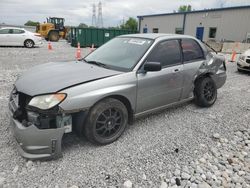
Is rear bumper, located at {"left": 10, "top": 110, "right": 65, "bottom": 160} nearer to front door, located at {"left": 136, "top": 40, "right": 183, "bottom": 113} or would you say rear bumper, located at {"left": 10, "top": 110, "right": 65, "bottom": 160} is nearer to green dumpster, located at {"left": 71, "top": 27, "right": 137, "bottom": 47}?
front door, located at {"left": 136, "top": 40, "right": 183, "bottom": 113}

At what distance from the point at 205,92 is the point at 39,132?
3.46m

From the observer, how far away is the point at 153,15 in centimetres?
3195

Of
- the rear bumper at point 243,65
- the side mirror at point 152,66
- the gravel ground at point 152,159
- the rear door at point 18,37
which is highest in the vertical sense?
the rear door at point 18,37

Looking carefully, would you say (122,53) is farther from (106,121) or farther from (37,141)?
(37,141)

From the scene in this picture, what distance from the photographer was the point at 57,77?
2715 mm

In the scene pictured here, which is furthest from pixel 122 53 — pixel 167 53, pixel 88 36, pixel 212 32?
pixel 212 32

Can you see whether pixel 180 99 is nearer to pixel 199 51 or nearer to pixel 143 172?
pixel 199 51

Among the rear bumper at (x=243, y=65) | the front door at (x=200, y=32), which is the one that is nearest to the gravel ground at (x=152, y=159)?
the rear bumper at (x=243, y=65)

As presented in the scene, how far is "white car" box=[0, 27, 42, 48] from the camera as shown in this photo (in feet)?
46.6

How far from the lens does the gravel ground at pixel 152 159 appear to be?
2.29 meters

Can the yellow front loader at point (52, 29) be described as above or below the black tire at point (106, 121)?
above

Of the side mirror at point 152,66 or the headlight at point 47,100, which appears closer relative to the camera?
the headlight at point 47,100

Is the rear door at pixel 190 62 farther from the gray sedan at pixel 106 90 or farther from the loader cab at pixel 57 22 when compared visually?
the loader cab at pixel 57 22

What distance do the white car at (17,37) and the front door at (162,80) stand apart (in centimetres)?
1434
